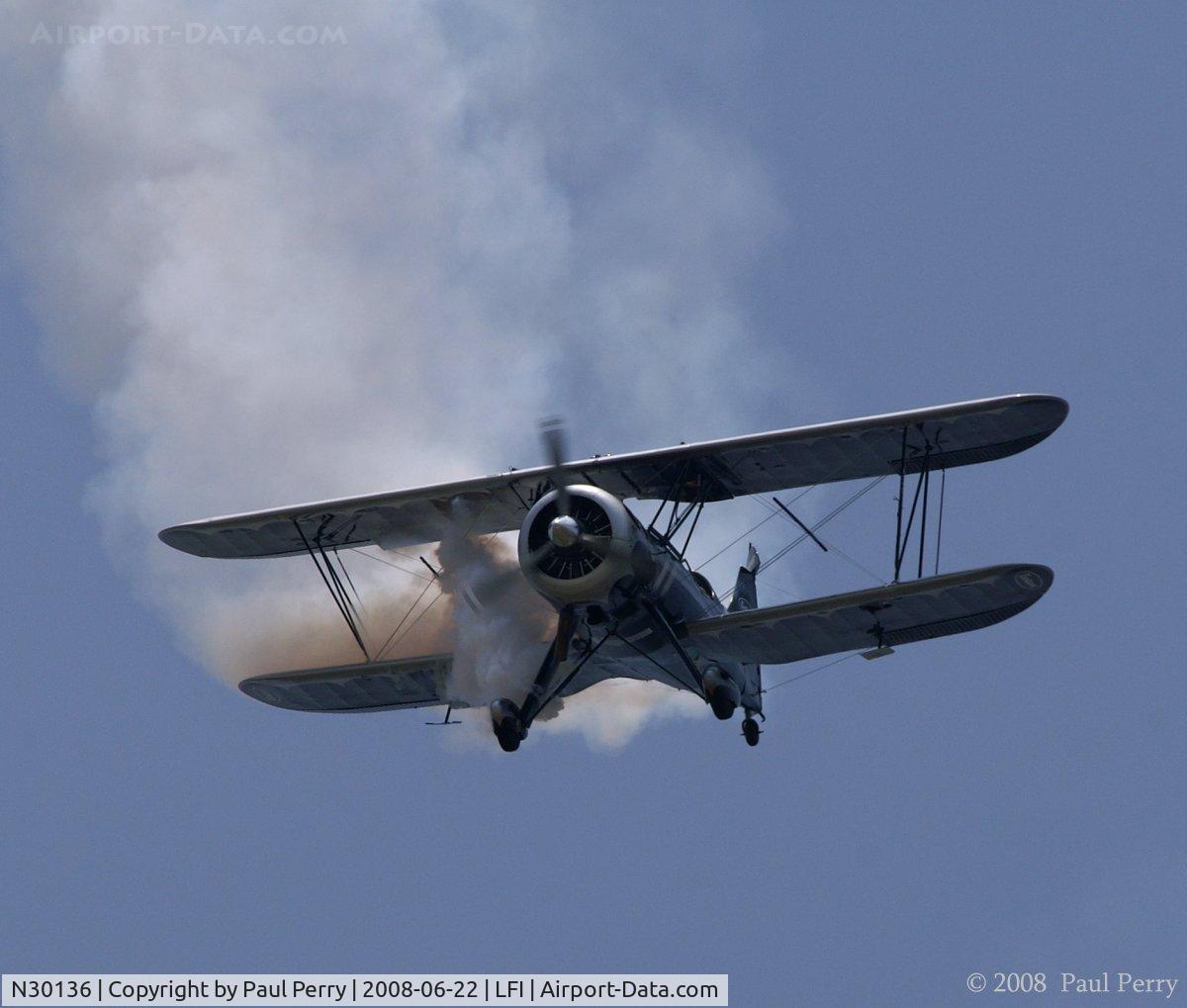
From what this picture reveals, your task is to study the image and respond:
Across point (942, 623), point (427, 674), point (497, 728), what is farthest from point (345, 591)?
point (942, 623)

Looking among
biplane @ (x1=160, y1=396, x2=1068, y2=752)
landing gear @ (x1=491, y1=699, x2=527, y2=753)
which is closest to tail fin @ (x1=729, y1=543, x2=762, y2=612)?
biplane @ (x1=160, y1=396, x2=1068, y2=752)

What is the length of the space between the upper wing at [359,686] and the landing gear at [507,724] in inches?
79.8

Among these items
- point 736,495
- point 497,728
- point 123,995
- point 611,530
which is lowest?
point 123,995

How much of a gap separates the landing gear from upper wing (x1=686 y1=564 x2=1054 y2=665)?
234 cm

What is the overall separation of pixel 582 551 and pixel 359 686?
5.00 m

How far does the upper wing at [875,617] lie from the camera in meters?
26.6

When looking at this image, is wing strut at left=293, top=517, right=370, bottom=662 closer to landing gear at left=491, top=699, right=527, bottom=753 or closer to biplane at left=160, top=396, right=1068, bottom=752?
biplane at left=160, top=396, right=1068, bottom=752

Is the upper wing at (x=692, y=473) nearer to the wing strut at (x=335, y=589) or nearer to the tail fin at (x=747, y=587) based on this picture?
the wing strut at (x=335, y=589)

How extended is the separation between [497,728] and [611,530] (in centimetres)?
274

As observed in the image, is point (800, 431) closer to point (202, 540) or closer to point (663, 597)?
point (663, 597)

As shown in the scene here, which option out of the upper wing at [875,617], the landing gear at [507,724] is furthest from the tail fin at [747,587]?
the landing gear at [507,724]

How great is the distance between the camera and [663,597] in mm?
27312

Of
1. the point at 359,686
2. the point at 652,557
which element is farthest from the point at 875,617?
the point at 359,686

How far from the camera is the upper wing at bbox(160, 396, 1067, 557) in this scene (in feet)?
91.6
